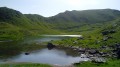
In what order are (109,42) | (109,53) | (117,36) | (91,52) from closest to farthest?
(109,53) < (91,52) < (109,42) < (117,36)

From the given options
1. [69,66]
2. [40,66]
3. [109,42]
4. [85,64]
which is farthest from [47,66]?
[109,42]

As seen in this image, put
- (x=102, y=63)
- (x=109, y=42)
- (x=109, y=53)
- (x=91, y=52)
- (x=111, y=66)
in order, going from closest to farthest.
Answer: (x=111, y=66) < (x=102, y=63) < (x=109, y=53) < (x=91, y=52) < (x=109, y=42)

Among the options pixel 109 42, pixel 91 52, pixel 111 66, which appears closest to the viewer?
pixel 111 66

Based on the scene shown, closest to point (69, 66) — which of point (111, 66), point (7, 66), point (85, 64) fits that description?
point (85, 64)

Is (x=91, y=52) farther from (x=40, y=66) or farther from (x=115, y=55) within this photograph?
(x=40, y=66)

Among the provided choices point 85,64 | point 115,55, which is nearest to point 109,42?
point 115,55

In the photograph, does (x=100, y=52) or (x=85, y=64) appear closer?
(x=85, y=64)

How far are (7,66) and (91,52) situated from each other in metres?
44.7

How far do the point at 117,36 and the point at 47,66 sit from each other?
198ft

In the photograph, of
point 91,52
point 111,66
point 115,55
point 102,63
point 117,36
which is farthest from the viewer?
point 117,36

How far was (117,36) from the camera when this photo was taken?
385ft

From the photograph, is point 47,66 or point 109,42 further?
point 109,42

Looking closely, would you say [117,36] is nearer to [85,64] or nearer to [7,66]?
[85,64]

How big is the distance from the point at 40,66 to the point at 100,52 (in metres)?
35.4
